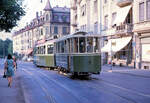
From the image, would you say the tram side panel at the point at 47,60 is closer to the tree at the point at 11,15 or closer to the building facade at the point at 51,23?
the tree at the point at 11,15

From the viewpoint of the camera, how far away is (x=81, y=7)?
184ft

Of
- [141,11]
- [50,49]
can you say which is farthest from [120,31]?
[50,49]

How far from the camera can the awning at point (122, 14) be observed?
3631 cm

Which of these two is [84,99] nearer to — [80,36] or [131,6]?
[80,36]

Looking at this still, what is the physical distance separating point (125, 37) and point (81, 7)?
20.7 meters

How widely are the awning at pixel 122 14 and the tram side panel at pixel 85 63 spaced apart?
18.4 meters

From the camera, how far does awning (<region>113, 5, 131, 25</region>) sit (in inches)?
1430

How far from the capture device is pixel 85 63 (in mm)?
19219

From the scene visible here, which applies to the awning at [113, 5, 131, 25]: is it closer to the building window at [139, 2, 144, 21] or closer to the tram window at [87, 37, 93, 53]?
the building window at [139, 2, 144, 21]

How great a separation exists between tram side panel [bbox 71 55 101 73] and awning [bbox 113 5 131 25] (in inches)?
723

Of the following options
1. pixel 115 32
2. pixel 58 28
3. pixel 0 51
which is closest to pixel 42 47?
pixel 115 32

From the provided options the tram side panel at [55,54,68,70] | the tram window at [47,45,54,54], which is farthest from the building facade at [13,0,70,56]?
the tram side panel at [55,54,68,70]

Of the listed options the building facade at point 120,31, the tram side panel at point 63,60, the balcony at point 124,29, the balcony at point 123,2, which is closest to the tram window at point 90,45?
the tram side panel at point 63,60

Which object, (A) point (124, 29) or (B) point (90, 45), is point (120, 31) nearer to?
(A) point (124, 29)
